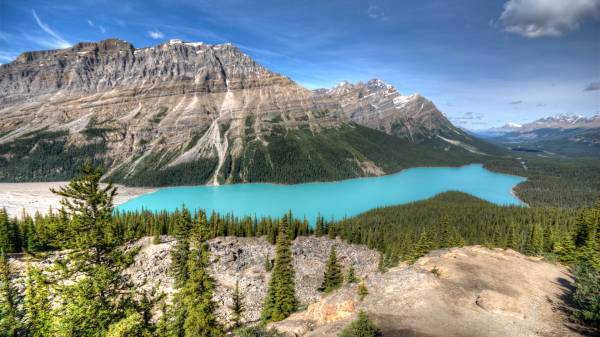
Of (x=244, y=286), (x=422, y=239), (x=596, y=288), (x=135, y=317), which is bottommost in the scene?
(x=244, y=286)

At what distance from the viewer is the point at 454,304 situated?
28.4 metres

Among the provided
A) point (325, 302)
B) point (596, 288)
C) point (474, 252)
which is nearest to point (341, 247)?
point (474, 252)

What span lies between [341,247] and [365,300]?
5207cm

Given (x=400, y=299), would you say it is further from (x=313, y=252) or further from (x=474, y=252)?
(x=313, y=252)

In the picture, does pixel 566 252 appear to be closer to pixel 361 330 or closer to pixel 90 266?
pixel 361 330

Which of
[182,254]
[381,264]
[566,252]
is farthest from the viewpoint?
[381,264]

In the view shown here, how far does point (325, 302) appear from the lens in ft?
106

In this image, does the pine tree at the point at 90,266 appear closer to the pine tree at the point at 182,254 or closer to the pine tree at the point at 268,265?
the pine tree at the point at 182,254

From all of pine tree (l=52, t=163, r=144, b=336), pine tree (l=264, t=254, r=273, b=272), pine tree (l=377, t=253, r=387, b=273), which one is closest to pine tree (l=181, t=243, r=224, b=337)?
pine tree (l=52, t=163, r=144, b=336)

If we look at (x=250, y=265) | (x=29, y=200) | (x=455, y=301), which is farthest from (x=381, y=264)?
(x=29, y=200)

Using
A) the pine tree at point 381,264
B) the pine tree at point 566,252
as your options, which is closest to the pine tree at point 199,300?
the pine tree at point 381,264

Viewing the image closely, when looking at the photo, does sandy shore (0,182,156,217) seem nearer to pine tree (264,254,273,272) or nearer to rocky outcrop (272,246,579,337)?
pine tree (264,254,273,272)

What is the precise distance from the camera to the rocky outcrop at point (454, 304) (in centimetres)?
2431

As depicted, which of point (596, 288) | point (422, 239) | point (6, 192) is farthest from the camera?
point (6, 192)
